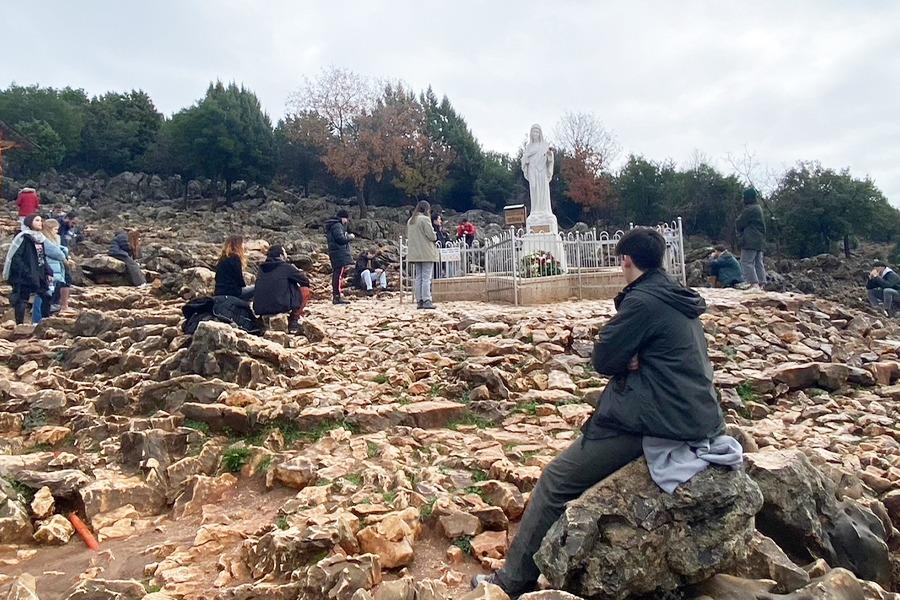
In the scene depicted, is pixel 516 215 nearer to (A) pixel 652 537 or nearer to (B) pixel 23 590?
(A) pixel 652 537

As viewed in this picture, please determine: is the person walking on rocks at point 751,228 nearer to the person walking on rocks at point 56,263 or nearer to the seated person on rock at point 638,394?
the seated person on rock at point 638,394

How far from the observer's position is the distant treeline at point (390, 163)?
31906 millimetres

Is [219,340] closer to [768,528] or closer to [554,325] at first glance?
[554,325]

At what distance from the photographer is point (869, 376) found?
288 inches

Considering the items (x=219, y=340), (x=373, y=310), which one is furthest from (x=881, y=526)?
(x=373, y=310)

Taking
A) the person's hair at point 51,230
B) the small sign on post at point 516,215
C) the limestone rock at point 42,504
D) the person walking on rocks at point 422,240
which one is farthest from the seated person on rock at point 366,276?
the limestone rock at point 42,504

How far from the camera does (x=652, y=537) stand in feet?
8.64

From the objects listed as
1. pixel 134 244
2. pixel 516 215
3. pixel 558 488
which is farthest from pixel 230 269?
pixel 516 215

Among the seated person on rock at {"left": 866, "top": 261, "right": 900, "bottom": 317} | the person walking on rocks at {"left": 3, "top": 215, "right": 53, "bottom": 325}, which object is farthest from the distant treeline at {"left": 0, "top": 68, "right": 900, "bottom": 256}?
the person walking on rocks at {"left": 3, "top": 215, "right": 53, "bottom": 325}

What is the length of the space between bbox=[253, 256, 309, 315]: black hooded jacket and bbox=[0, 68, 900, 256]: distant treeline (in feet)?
96.6

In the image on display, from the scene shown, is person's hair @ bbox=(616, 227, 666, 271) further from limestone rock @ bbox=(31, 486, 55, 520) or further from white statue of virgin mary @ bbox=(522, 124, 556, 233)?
white statue of virgin mary @ bbox=(522, 124, 556, 233)

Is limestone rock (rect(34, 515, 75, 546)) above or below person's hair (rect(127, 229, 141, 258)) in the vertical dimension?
below

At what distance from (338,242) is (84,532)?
27.7 feet

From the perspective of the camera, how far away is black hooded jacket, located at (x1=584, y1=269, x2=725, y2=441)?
8.41 ft
